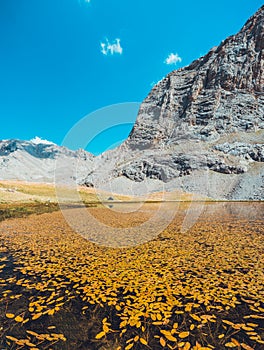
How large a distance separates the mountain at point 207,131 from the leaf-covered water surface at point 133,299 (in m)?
83.9

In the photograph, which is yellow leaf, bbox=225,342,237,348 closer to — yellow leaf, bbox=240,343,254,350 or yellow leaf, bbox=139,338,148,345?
yellow leaf, bbox=240,343,254,350

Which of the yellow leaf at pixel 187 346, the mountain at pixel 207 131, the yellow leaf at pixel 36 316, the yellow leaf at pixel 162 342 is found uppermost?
the mountain at pixel 207 131

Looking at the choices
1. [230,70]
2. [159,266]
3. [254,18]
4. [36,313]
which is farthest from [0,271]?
[254,18]

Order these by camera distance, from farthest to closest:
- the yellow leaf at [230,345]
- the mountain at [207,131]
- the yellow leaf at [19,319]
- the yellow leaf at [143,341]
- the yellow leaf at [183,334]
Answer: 1. the mountain at [207,131]
2. the yellow leaf at [19,319]
3. the yellow leaf at [183,334]
4. the yellow leaf at [143,341]
5. the yellow leaf at [230,345]

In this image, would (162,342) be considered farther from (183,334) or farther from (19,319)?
(19,319)

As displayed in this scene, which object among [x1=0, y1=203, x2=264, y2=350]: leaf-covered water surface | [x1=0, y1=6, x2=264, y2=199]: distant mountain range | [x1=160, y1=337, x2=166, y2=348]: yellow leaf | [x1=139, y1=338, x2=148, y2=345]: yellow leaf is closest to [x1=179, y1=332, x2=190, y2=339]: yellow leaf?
[x1=0, y1=203, x2=264, y2=350]: leaf-covered water surface

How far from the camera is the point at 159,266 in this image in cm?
1048

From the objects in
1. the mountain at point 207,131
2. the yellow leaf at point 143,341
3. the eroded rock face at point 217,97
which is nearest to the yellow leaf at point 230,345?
the yellow leaf at point 143,341

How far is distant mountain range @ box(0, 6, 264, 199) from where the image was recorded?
112 metres

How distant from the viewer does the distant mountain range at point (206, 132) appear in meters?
112

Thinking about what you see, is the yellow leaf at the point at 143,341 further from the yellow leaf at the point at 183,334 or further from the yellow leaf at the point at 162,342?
the yellow leaf at the point at 183,334

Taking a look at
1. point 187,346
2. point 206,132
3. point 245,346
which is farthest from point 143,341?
point 206,132

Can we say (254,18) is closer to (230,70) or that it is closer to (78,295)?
(230,70)

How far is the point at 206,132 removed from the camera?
5709 inches
